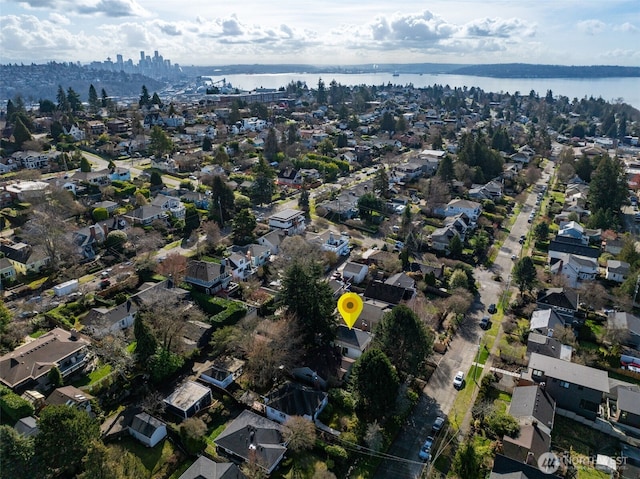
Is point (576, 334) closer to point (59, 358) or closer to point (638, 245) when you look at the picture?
point (638, 245)

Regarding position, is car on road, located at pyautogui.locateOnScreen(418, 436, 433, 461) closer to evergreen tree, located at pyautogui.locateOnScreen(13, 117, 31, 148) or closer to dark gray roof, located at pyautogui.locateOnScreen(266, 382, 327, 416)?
dark gray roof, located at pyautogui.locateOnScreen(266, 382, 327, 416)

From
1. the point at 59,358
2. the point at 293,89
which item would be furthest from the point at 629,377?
the point at 293,89

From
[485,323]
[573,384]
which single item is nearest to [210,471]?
[573,384]

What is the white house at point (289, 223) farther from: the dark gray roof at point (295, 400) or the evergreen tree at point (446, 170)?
the evergreen tree at point (446, 170)

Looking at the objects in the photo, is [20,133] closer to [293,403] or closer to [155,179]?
[155,179]
